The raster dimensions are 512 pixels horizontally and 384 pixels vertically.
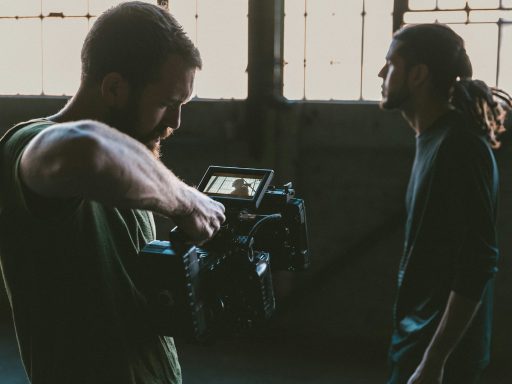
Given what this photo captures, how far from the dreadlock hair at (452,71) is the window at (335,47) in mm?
1480

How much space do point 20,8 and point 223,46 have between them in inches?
59.4

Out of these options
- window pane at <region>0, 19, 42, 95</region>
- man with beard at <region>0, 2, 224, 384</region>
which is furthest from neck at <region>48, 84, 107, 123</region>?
window pane at <region>0, 19, 42, 95</region>

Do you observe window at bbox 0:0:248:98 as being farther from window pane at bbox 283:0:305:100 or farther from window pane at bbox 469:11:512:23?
window pane at bbox 469:11:512:23

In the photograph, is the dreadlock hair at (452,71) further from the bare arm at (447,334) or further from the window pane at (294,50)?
the window pane at (294,50)

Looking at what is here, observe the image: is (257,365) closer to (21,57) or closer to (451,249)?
(451,249)

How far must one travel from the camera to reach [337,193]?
352cm

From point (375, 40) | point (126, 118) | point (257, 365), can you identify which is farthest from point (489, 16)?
point (126, 118)

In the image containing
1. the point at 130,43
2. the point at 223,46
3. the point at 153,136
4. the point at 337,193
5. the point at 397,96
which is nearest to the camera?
the point at 130,43

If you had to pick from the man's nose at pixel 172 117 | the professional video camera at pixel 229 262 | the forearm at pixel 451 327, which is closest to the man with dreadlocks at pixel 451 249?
the forearm at pixel 451 327

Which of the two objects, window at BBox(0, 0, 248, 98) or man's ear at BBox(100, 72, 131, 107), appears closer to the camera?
man's ear at BBox(100, 72, 131, 107)

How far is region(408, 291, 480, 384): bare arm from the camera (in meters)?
1.47

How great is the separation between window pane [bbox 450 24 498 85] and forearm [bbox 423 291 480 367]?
2217mm

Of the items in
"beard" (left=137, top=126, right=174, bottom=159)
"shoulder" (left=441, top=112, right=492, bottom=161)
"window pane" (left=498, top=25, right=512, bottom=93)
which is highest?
"window pane" (left=498, top=25, right=512, bottom=93)

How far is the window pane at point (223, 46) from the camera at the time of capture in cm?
364
